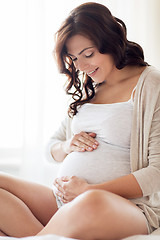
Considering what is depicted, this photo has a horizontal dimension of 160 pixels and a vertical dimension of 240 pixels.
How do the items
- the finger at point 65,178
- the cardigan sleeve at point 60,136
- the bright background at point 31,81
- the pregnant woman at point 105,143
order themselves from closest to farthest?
the pregnant woman at point 105,143 → the finger at point 65,178 → the cardigan sleeve at point 60,136 → the bright background at point 31,81

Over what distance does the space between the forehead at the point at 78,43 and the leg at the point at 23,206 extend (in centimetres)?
60

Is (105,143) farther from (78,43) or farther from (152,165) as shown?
(78,43)

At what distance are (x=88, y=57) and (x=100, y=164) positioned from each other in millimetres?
452

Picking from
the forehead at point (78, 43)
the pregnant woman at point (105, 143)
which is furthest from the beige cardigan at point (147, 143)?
the forehead at point (78, 43)

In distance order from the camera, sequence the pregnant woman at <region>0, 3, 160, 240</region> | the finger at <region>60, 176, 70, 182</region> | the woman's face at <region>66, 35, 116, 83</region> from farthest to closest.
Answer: the woman's face at <region>66, 35, 116, 83</region> < the finger at <region>60, 176, 70, 182</region> < the pregnant woman at <region>0, 3, 160, 240</region>

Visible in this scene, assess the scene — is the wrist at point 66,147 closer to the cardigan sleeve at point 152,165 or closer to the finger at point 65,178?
the finger at point 65,178

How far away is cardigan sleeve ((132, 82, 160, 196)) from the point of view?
3.64ft

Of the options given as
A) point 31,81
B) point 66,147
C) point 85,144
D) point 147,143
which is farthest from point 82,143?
point 31,81

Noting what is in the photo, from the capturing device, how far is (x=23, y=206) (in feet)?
3.88

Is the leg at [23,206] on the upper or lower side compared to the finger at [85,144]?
lower

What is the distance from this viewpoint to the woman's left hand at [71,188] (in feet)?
3.68

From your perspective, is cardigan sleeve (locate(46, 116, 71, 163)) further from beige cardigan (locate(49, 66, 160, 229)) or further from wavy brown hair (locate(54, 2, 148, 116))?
beige cardigan (locate(49, 66, 160, 229))

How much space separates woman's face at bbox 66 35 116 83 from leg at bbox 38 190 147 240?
60 cm

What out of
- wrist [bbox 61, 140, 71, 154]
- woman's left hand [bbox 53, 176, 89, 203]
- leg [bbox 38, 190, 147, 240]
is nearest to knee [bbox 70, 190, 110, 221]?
leg [bbox 38, 190, 147, 240]
